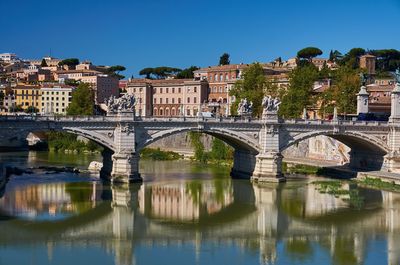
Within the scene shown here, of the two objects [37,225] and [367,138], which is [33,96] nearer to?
[367,138]

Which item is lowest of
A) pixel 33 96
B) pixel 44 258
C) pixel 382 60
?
pixel 44 258

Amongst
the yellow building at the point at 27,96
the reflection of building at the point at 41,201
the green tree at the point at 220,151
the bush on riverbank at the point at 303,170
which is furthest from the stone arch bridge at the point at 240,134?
the yellow building at the point at 27,96

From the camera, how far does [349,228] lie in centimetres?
2283

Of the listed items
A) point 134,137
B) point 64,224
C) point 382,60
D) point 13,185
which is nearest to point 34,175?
point 13,185

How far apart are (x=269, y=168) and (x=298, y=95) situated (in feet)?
47.2

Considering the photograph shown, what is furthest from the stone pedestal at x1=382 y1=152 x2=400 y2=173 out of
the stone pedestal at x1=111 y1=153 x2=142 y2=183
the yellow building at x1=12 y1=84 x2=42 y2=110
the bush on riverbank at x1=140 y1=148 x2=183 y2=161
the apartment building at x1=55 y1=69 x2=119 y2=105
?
the yellow building at x1=12 y1=84 x2=42 y2=110

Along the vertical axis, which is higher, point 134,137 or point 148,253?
point 134,137

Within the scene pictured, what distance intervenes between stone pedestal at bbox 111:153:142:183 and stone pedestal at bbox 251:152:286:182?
6.37 meters

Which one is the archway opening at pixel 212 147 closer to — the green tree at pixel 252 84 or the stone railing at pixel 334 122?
the stone railing at pixel 334 122

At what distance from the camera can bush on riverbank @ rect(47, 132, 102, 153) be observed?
50.4 m

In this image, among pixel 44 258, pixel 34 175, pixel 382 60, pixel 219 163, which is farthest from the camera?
pixel 382 60

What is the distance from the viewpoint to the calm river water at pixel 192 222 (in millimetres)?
18891

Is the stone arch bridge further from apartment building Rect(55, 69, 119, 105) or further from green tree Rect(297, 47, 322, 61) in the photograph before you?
apartment building Rect(55, 69, 119, 105)

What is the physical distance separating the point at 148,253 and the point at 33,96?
57.8 meters
